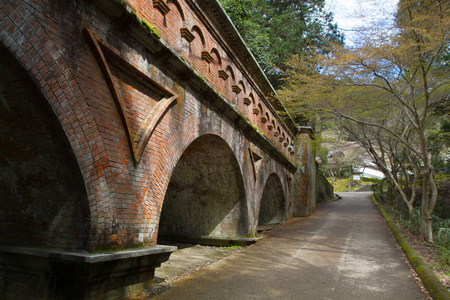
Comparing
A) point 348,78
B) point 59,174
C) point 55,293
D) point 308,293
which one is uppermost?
point 348,78

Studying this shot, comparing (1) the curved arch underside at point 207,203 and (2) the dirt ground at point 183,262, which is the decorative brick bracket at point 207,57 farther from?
(2) the dirt ground at point 183,262

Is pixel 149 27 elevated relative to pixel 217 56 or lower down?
lower down

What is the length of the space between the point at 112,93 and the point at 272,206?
11.5 metres

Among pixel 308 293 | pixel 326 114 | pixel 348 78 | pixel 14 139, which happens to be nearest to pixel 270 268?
pixel 308 293

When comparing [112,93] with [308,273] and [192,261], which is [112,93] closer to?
[192,261]

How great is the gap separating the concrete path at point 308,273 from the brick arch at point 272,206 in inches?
161

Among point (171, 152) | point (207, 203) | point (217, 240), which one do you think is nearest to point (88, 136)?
point (171, 152)

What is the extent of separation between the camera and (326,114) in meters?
11.7

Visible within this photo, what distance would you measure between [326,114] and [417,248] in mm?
5056

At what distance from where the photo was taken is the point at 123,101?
432cm

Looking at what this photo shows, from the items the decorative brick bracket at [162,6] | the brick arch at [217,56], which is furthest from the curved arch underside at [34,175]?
the brick arch at [217,56]

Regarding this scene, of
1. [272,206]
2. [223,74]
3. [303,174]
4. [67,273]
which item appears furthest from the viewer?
[303,174]

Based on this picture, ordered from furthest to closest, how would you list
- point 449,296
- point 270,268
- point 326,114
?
point 326,114 → point 270,268 → point 449,296

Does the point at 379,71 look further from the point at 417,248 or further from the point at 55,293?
the point at 55,293
